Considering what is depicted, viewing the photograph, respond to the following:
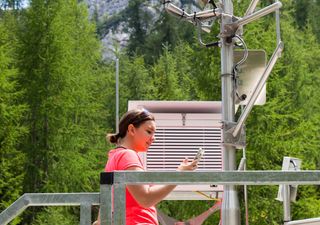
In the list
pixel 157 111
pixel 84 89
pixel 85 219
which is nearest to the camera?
pixel 85 219

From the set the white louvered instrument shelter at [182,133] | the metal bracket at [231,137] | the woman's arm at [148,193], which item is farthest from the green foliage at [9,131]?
the woman's arm at [148,193]

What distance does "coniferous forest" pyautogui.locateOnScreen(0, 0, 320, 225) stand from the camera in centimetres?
1733

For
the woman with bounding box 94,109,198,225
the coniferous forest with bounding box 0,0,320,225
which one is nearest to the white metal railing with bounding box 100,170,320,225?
the woman with bounding box 94,109,198,225

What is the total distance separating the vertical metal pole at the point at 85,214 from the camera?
2109 mm

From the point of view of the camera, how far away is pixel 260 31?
18.3 m

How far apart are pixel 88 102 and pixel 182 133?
1708 cm

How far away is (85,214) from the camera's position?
2.12 meters

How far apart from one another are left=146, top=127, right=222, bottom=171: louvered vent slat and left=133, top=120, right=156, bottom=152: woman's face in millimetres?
4542

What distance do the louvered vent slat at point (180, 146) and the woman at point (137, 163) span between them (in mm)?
4523

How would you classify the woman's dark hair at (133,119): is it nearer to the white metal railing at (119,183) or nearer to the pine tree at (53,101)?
the white metal railing at (119,183)

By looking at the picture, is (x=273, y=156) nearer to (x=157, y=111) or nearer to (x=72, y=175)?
(x=72, y=175)

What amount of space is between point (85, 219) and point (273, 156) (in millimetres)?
15318

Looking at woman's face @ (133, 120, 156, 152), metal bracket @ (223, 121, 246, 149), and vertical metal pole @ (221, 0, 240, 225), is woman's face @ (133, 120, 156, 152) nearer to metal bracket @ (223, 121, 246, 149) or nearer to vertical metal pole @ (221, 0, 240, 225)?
vertical metal pole @ (221, 0, 240, 225)

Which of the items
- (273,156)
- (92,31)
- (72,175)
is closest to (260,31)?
(273,156)
